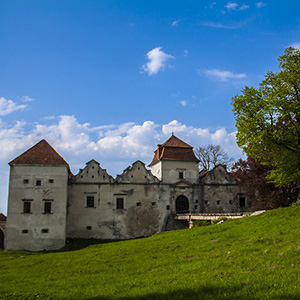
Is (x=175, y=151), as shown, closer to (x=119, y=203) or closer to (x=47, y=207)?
(x=119, y=203)

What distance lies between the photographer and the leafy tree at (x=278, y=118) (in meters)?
23.1

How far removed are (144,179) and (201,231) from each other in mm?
17613

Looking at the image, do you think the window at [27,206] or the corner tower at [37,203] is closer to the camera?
the corner tower at [37,203]

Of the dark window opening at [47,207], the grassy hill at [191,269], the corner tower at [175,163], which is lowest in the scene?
the grassy hill at [191,269]

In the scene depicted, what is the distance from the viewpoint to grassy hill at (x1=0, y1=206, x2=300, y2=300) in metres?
9.09

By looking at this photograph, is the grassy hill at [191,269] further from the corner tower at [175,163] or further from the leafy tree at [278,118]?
the corner tower at [175,163]

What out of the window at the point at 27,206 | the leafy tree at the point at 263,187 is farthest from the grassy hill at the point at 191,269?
the window at the point at 27,206

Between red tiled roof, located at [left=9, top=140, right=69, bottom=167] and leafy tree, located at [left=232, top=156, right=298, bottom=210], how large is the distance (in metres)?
18.7

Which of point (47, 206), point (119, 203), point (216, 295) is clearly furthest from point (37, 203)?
point (216, 295)

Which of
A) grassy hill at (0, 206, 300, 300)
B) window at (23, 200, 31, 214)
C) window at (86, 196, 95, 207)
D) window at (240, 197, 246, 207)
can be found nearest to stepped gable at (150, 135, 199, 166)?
window at (240, 197, 246, 207)

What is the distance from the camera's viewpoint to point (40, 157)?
3544 cm

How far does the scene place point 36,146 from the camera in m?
36.6

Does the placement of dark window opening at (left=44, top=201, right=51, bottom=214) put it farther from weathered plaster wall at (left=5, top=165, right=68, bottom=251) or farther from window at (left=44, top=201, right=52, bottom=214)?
weathered plaster wall at (left=5, top=165, right=68, bottom=251)

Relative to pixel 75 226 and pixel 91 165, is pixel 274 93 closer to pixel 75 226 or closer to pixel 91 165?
pixel 91 165
